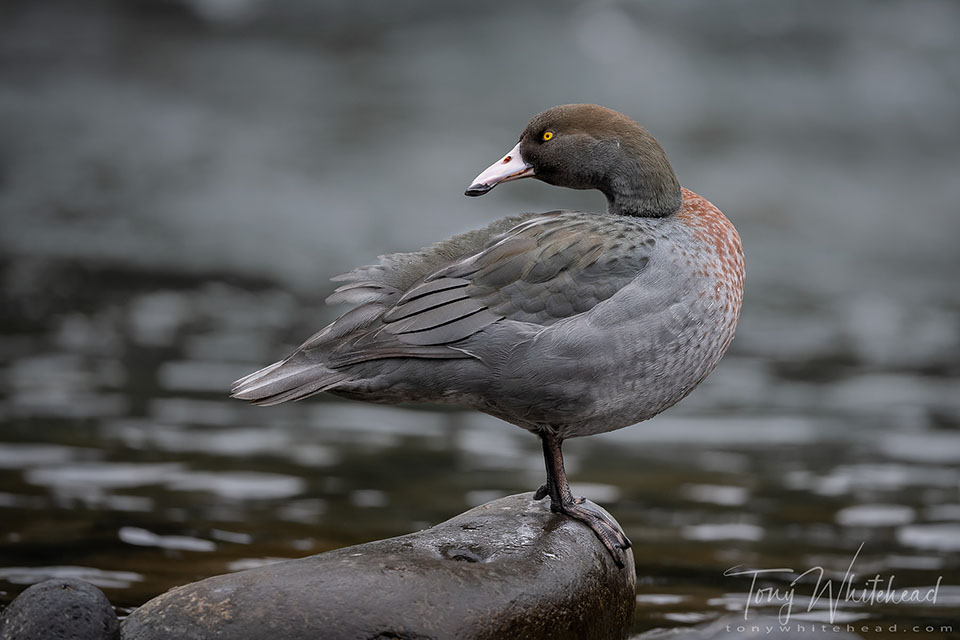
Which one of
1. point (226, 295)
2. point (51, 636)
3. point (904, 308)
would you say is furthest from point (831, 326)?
point (51, 636)

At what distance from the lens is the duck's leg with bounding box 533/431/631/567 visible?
17.5ft

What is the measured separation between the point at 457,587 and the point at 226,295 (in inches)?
430

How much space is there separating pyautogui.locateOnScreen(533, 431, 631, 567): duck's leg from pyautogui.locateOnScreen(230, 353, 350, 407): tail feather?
3.49 feet

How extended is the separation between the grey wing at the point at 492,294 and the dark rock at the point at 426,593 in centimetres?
89

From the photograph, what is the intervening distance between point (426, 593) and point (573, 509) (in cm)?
98

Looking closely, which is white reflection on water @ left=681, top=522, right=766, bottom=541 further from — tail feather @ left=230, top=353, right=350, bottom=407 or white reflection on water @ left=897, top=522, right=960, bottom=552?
tail feather @ left=230, top=353, right=350, bottom=407

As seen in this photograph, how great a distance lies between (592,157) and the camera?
17.1 feet

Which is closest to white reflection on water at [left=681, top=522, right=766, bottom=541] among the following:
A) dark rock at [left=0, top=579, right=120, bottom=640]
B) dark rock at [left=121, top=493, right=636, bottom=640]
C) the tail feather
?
dark rock at [left=121, top=493, right=636, bottom=640]

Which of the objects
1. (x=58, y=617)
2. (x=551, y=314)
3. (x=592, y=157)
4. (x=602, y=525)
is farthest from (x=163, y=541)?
(x=592, y=157)

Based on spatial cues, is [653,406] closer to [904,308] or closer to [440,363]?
[440,363]

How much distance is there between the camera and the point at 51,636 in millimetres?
4703

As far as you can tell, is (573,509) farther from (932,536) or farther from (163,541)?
(932,536)
